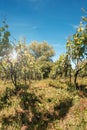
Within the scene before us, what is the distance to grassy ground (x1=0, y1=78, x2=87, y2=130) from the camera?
546 inches

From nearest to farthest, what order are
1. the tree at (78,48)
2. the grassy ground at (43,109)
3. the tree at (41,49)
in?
the grassy ground at (43,109) < the tree at (78,48) < the tree at (41,49)

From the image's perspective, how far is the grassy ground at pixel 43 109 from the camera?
13.9 meters

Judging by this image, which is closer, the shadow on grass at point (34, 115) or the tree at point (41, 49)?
the shadow on grass at point (34, 115)

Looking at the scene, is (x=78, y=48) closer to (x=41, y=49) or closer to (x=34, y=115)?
(x=34, y=115)

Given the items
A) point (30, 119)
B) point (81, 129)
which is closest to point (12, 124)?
point (30, 119)

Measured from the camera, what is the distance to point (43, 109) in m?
17.0

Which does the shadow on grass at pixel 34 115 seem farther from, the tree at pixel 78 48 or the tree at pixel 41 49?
the tree at pixel 41 49

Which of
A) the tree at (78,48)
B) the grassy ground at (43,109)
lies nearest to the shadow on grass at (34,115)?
the grassy ground at (43,109)

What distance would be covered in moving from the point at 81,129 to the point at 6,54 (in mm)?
12796

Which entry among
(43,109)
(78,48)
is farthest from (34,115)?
(78,48)

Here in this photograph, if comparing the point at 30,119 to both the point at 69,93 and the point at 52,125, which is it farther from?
the point at 69,93

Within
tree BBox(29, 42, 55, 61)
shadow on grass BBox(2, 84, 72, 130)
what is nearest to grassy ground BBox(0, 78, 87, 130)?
shadow on grass BBox(2, 84, 72, 130)

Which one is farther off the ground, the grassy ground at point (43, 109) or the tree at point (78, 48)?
the tree at point (78, 48)

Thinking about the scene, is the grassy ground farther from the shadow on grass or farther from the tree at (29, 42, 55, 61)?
the tree at (29, 42, 55, 61)
